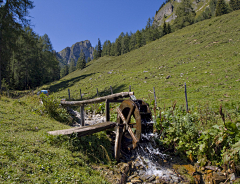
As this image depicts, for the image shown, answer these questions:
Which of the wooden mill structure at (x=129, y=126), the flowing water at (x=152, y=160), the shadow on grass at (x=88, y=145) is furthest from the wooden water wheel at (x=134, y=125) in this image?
the shadow on grass at (x=88, y=145)

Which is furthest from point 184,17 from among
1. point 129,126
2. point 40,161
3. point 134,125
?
point 40,161

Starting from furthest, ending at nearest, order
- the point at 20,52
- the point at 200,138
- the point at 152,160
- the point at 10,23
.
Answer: the point at 20,52 → the point at 10,23 → the point at 152,160 → the point at 200,138

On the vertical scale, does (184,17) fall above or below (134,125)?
above

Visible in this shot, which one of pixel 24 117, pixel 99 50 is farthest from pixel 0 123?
pixel 99 50

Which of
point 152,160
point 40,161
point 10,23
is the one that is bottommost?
point 152,160

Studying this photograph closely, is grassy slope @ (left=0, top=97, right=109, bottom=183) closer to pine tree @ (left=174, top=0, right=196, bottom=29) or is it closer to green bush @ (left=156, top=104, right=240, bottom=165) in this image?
green bush @ (left=156, top=104, right=240, bottom=165)

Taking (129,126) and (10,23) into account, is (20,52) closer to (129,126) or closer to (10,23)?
(10,23)

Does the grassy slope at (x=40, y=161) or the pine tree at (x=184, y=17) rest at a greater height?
the pine tree at (x=184, y=17)

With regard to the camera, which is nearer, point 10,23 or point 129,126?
point 129,126

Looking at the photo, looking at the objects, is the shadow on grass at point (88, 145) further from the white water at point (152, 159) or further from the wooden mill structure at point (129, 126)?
the white water at point (152, 159)

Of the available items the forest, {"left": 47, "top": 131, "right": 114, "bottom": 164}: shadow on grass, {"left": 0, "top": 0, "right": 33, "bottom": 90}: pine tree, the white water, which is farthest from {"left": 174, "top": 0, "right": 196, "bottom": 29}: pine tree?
{"left": 47, "top": 131, "right": 114, "bottom": 164}: shadow on grass

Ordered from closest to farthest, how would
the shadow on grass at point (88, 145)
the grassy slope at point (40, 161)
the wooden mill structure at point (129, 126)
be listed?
the grassy slope at point (40, 161)
the shadow on grass at point (88, 145)
the wooden mill structure at point (129, 126)

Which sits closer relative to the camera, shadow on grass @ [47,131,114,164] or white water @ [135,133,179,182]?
shadow on grass @ [47,131,114,164]

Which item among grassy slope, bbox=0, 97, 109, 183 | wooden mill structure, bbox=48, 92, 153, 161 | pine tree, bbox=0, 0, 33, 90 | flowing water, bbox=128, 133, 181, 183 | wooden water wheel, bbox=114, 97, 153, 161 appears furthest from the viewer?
pine tree, bbox=0, 0, 33, 90
